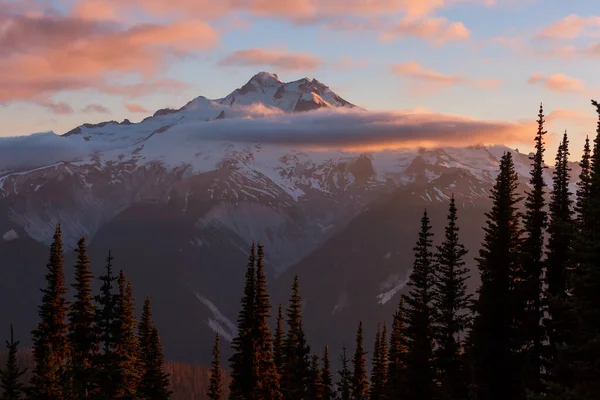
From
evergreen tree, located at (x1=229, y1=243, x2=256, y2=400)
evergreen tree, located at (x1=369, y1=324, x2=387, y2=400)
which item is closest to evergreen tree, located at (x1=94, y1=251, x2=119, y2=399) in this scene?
evergreen tree, located at (x1=229, y1=243, x2=256, y2=400)

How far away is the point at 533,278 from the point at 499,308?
8.72 feet

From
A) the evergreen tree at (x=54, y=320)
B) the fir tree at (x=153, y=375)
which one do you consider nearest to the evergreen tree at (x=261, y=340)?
the fir tree at (x=153, y=375)

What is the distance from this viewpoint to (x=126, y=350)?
75000 millimetres

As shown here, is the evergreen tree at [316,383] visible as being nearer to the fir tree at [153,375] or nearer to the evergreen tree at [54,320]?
the fir tree at [153,375]

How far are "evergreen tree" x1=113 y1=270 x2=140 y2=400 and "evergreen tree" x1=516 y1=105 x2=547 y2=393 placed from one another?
27430mm

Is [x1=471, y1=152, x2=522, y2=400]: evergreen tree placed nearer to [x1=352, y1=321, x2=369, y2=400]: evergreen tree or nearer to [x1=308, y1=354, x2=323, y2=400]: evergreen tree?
[x1=308, y1=354, x2=323, y2=400]: evergreen tree

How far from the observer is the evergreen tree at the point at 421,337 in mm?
53625

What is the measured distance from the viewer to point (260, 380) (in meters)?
82.8

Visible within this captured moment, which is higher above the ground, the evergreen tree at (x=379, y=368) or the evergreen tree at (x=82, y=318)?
the evergreen tree at (x=82, y=318)

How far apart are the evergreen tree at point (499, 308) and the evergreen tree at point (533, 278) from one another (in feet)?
2.12

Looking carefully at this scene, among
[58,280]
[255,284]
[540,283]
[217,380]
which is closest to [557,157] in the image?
[540,283]

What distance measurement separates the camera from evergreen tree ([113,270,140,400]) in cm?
6564

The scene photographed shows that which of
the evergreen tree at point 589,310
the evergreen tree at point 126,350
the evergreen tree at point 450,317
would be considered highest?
the evergreen tree at point 589,310

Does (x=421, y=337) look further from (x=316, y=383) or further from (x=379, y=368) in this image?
(x=379, y=368)
